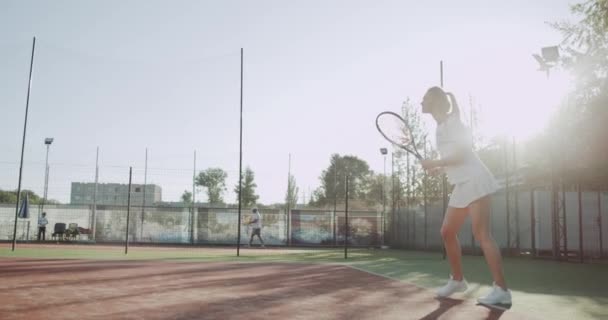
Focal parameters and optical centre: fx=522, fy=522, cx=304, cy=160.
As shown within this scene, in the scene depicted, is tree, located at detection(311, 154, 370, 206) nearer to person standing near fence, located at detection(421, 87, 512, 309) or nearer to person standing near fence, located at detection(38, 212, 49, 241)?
person standing near fence, located at detection(38, 212, 49, 241)

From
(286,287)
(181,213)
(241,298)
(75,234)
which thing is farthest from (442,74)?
(75,234)

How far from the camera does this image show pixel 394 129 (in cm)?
643

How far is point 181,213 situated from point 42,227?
603 centimetres

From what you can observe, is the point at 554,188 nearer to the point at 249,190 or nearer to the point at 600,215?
the point at 600,215

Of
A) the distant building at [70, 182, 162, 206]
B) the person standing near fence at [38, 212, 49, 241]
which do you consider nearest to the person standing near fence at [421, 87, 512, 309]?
the person standing near fence at [38, 212, 49, 241]

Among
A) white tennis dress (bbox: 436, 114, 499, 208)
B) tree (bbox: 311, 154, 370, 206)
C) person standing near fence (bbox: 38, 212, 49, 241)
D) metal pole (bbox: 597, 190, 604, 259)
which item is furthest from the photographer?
tree (bbox: 311, 154, 370, 206)

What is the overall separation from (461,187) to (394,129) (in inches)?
80.6

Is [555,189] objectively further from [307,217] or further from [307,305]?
[307,217]

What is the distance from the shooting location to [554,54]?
12.8 metres

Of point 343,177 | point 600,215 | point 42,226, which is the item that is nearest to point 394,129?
point 600,215

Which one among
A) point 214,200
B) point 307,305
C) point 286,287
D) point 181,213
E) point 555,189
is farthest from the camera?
point 214,200

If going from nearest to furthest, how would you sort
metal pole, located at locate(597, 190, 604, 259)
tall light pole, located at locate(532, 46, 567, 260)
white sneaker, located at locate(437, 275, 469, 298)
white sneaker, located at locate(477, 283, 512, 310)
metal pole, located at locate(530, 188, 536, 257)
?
white sneaker, located at locate(477, 283, 512, 310), white sneaker, located at locate(437, 275, 469, 298), tall light pole, located at locate(532, 46, 567, 260), metal pole, located at locate(597, 190, 604, 259), metal pole, located at locate(530, 188, 536, 257)

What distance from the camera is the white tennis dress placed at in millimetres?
4375

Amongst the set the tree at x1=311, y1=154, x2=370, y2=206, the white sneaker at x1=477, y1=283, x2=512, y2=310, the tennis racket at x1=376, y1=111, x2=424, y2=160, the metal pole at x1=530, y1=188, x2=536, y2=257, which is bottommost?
the white sneaker at x1=477, y1=283, x2=512, y2=310
